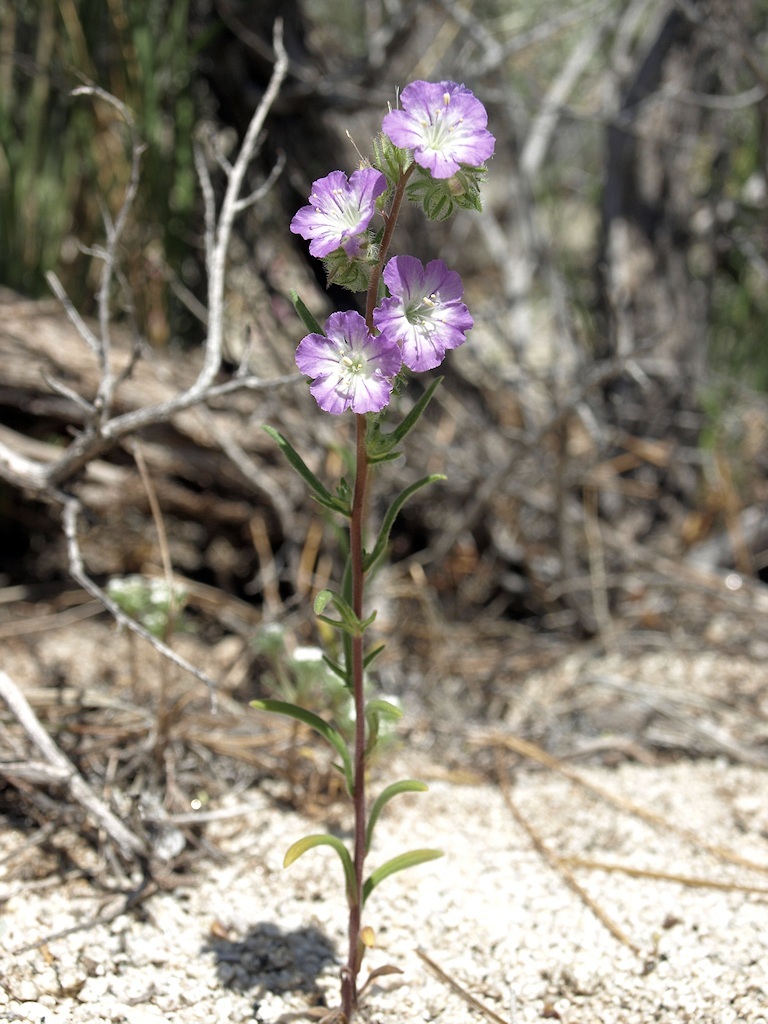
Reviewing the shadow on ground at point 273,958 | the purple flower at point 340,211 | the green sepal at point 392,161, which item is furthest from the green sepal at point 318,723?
the green sepal at point 392,161

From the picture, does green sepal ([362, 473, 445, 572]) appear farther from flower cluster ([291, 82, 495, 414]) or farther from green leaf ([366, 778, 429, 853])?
green leaf ([366, 778, 429, 853])

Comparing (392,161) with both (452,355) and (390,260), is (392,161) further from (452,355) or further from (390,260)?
(452,355)

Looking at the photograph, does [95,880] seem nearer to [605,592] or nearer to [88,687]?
[88,687]

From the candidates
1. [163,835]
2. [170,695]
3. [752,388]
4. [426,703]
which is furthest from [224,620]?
[752,388]

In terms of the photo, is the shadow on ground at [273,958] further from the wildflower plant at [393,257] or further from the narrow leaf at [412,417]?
the narrow leaf at [412,417]

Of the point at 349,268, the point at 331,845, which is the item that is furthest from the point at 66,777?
the point at 349,268

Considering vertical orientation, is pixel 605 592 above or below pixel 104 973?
above

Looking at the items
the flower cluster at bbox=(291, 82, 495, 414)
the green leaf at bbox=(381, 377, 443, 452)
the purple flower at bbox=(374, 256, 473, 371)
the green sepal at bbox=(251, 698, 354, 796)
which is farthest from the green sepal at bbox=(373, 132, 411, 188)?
the green sepal at bbox=(251, 698, 354, 796)
